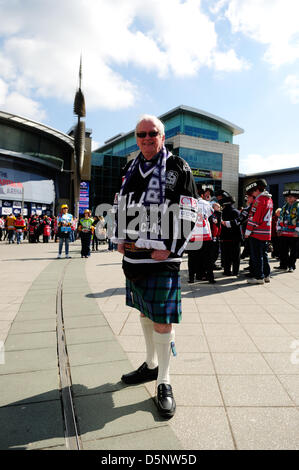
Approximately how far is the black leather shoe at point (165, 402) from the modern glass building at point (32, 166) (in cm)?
2822

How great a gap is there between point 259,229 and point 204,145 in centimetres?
3822

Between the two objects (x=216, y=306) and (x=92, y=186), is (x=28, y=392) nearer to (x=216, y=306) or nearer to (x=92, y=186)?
(x=216, y=306)

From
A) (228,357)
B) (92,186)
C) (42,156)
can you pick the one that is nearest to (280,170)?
(92,186)

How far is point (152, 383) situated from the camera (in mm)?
2340

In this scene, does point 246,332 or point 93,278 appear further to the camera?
point 93,278

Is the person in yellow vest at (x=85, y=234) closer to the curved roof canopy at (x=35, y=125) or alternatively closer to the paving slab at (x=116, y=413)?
the paving slab at (x=116, y=413)

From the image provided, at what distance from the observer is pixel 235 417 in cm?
187

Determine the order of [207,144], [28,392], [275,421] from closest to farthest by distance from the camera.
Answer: [275,421] → [28,392] → [207,144]

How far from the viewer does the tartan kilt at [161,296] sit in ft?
6.59

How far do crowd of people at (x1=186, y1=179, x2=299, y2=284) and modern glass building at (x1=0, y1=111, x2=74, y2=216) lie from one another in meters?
24.7

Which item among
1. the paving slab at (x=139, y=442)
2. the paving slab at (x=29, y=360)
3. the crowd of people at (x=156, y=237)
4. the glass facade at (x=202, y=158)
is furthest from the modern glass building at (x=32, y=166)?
the paving slab at (x=139, y=442)

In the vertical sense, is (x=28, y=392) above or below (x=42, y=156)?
below

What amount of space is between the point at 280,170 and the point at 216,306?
127 ft

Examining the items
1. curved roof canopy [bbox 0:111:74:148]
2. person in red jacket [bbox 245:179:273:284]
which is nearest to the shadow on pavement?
person in red jacket [bbox 245:179:273:284]
